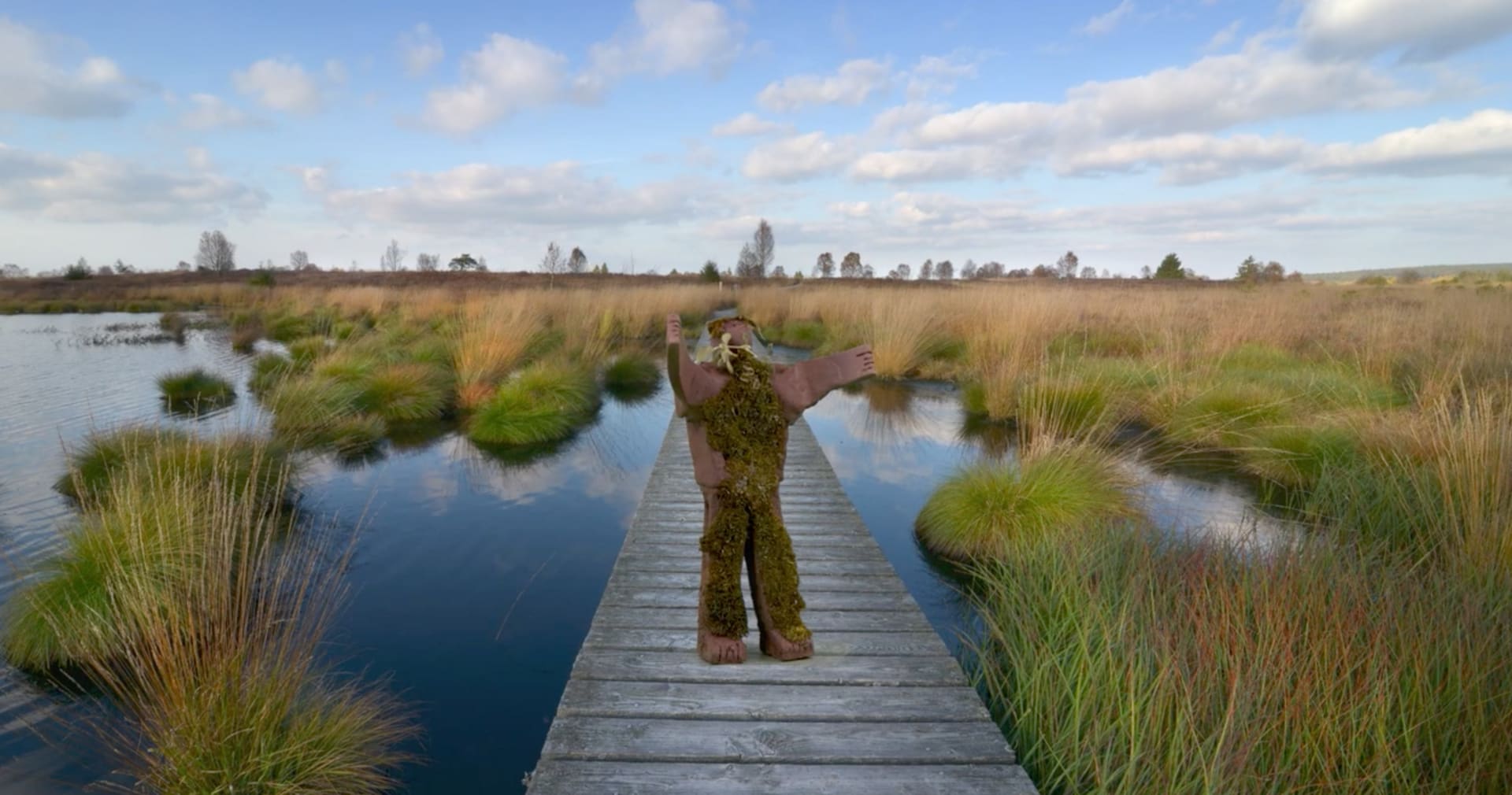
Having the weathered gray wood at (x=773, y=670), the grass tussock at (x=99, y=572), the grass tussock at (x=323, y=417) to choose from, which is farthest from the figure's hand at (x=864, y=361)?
the grass tussock at (x=323, y=417)

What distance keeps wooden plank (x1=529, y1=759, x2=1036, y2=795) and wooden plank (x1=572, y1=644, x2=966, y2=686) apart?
499 millimetres

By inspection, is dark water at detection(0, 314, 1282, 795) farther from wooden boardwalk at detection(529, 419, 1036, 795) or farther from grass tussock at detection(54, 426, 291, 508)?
wooden boardwalk at detection(529, 419, 1036, 795)

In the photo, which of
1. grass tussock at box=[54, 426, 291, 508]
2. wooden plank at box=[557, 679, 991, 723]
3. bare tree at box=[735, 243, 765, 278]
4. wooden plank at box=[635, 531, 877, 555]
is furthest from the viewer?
bare tree at box=[735, 243, 765, 278]

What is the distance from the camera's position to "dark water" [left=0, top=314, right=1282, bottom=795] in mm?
3549

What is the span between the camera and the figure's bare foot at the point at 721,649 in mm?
2885

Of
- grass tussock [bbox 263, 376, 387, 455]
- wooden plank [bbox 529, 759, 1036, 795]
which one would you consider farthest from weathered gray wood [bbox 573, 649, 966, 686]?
grass tussock [bbox 263, 376, 387, 455]

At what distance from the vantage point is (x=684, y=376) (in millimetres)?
2533

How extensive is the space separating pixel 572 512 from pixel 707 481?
Result: 14.1ft

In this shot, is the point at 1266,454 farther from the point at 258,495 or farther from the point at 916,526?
the point at 258,495

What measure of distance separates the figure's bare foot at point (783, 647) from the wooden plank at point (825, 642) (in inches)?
→ 6.5

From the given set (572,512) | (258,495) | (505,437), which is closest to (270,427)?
(258,495)

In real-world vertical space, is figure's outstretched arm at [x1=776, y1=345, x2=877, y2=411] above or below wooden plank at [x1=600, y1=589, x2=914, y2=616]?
above

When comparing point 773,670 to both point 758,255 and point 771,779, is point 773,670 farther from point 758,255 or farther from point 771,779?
point 758,255

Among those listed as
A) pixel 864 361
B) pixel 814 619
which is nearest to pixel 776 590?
pixel 814 619
